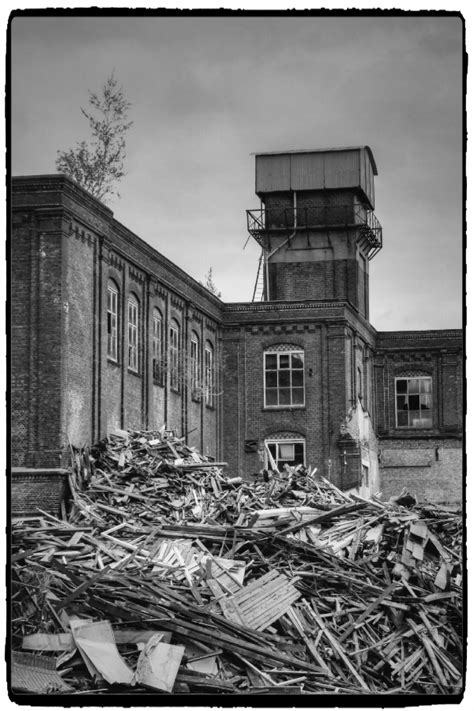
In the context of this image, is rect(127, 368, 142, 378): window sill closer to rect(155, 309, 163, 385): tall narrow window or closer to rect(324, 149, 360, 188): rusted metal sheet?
rect(155, 309, 163, 385): tall narrow window

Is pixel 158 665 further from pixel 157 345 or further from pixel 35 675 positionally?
pixel 157 345

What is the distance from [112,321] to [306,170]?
55.6 feet

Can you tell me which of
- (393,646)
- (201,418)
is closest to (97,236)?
(201,418)

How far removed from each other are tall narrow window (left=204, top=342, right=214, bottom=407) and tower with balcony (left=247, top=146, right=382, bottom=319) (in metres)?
6.71

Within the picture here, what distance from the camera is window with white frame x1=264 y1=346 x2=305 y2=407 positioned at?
37656 mm

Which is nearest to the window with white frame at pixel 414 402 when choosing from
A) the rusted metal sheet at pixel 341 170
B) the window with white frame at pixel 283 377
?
the window with white frame at pixel 283 377

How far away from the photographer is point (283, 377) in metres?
37.8

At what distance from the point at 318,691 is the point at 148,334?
1620cm

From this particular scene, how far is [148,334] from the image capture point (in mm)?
29734

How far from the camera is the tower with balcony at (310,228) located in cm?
4241

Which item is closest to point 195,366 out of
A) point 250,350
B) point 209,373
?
point 209,373

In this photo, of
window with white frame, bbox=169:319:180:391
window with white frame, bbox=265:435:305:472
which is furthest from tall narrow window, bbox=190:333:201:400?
window with white frame, bbox=265:435:305:472

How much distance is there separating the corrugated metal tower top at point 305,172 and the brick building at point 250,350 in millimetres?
55

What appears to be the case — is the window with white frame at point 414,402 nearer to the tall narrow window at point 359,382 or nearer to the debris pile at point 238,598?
the tall narrow window at point 359,382
